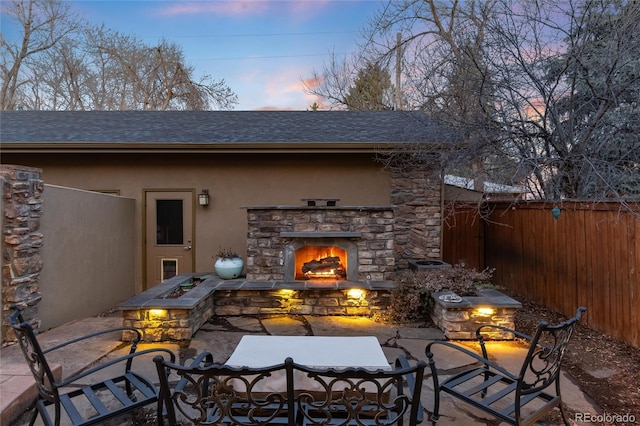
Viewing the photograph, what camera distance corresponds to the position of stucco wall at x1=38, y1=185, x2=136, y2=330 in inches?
180

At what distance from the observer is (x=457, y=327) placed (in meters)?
4.21

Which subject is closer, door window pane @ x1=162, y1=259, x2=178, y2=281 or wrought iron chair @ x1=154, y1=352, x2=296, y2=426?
wrought iron chair @ x1=154, y1=352, x2=296, y2=426

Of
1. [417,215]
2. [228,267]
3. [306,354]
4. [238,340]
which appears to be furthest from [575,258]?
[228,267]

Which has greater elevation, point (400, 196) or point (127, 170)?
point (127, 170)

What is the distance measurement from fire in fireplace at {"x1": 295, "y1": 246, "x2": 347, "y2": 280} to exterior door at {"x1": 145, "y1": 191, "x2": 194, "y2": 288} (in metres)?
2.37

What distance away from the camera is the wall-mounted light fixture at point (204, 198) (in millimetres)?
6434

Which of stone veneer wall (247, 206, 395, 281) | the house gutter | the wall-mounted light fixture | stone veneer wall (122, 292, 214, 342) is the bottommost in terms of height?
stone veneer wall (122, 292, 214, 342)

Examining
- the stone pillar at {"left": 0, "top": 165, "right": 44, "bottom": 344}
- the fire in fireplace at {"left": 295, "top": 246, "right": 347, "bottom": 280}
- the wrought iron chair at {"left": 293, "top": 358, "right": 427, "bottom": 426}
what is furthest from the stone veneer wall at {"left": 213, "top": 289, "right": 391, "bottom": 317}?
the wrought iron chair at {"left": 293, "top": 358, "right": 427, "bottom": 426}

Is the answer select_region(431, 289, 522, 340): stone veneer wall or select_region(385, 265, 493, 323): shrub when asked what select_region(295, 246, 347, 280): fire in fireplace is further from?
select_region(431, 289, 522, 340): stone veneer wall

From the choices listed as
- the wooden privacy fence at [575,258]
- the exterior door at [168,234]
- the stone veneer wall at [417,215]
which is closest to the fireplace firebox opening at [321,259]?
the stone veneer wall at [417,215]

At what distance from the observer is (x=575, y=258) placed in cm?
481

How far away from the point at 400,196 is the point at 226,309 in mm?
3684

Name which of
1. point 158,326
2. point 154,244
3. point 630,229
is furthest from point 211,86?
point 630,229

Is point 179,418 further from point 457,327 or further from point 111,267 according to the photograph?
point 111,267
